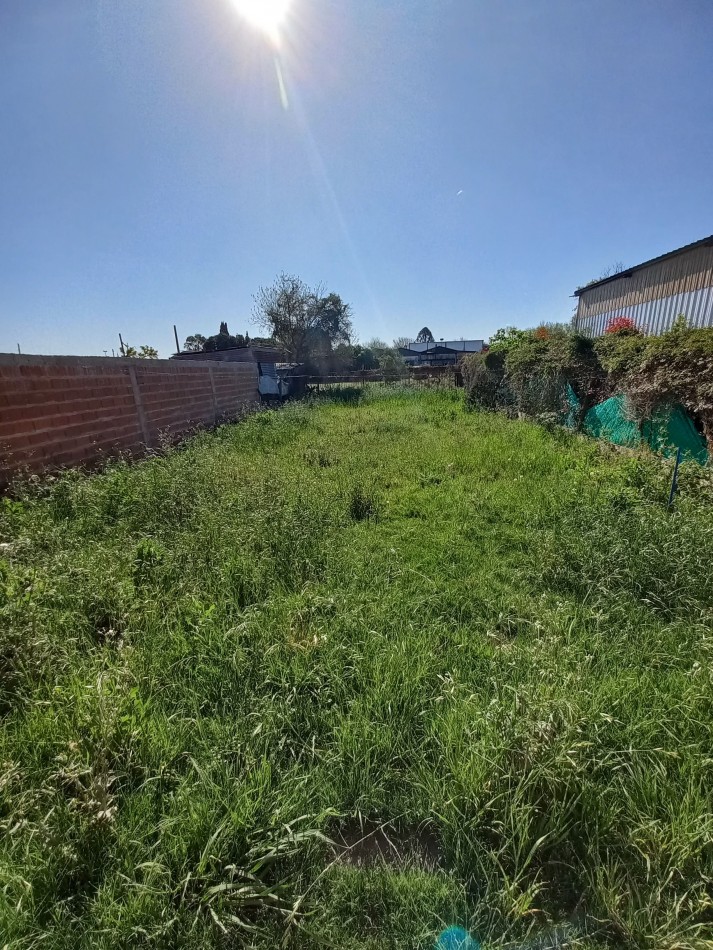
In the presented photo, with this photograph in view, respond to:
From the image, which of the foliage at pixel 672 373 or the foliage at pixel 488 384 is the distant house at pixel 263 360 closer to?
the foliage at pixel 488 384

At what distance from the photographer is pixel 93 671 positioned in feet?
6.44

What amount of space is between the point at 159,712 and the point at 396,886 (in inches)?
47.9

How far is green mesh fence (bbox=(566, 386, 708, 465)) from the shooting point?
4758mm

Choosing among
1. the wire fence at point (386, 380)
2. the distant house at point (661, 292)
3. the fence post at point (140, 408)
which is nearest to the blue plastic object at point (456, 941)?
the fence post at point (140, 408)

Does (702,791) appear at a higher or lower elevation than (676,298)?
lower

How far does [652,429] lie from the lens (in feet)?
17.6

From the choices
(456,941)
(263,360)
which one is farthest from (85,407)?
(263,360)

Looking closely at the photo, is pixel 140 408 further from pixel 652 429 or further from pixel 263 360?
pixel 263 360

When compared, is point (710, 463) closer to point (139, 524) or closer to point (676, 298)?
point (139, 524)

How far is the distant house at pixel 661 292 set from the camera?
9.25 meters

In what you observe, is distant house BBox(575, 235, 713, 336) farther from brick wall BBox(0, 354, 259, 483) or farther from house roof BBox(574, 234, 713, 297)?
brick wall BBox(0, 354, 259, 483)

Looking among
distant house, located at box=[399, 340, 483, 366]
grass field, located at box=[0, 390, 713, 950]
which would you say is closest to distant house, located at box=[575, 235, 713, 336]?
grass field, located at box=[0, 390, 713, 950]

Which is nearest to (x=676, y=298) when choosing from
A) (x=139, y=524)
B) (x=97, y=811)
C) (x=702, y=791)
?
(x=702, y=791)

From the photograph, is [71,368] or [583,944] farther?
[71,368]
